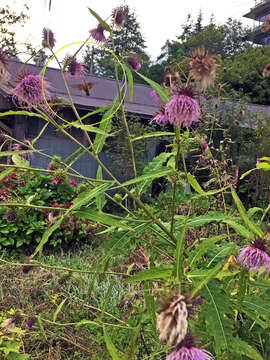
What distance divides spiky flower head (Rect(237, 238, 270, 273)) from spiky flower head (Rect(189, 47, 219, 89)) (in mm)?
424

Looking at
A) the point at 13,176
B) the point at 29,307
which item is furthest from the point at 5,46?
the point at 13,176

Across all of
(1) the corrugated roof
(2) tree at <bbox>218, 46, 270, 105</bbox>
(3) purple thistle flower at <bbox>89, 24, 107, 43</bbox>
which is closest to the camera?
(3) purple thistle flower at <bbox>89, 24, 107, 43</bbox>

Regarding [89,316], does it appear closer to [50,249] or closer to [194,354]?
[50,249]

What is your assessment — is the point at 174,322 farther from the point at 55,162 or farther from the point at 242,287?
the point at 55,162

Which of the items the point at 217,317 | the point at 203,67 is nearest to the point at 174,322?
the point at 217,317

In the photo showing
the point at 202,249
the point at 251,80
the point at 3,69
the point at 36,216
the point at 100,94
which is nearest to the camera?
the point at 202,249

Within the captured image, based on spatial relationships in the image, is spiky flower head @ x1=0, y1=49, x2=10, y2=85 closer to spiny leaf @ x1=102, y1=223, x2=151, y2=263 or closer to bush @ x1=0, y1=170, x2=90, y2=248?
spiny leaf @ x1=102, y1=223, x2=151, y2=263

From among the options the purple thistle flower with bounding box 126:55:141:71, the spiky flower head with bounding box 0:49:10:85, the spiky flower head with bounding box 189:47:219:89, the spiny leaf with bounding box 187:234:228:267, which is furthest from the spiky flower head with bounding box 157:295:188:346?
the purple thistle flower with bounding box 126:55:141:71

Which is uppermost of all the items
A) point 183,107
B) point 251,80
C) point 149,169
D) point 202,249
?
point 251,80

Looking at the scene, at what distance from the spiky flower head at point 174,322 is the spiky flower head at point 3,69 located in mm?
769

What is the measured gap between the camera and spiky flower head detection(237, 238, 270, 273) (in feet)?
2.98

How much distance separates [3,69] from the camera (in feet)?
3.32

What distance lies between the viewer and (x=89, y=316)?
311cm

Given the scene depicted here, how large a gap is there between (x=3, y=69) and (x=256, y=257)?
32.9 inches
